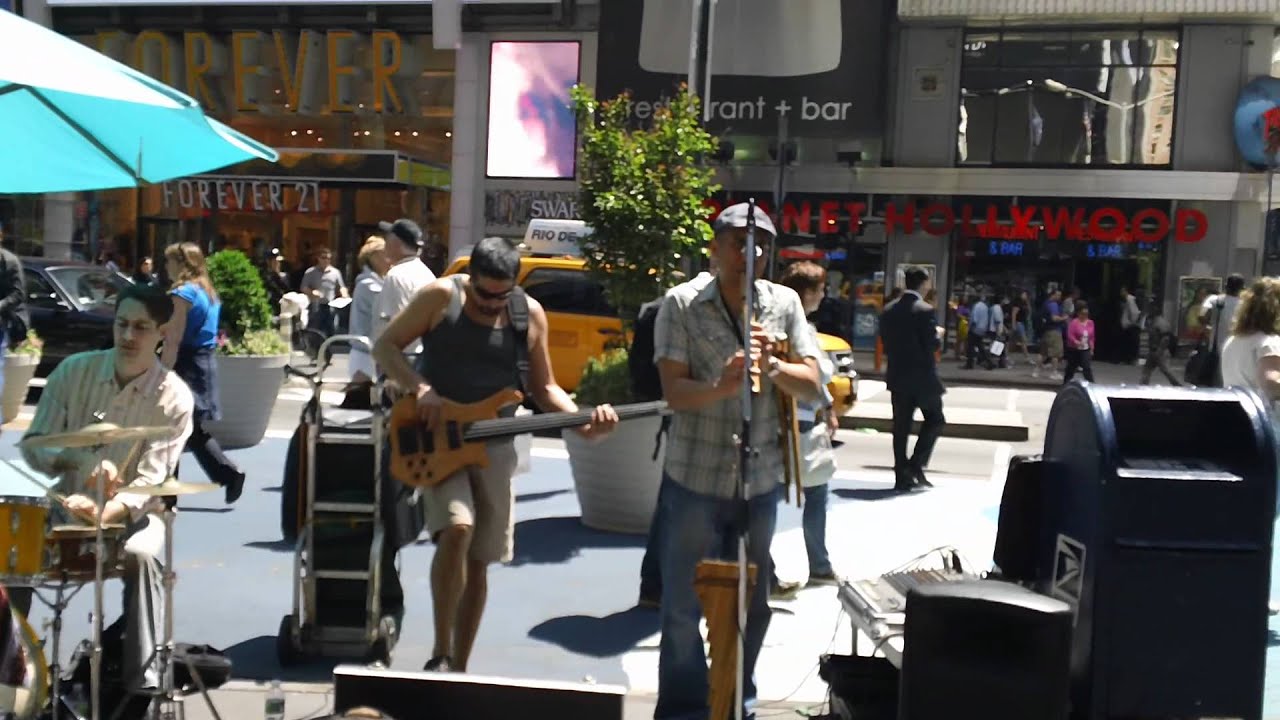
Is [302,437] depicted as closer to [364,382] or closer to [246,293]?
[364,382]

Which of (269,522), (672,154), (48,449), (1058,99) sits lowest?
(269,522)

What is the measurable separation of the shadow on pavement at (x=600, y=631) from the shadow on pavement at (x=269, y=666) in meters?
1.02

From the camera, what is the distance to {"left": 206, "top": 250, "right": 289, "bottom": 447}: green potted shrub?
11461 millimetres

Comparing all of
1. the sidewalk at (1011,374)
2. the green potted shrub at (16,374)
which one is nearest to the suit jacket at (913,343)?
the green potted shrub at (16,374)

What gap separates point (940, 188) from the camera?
27.9m

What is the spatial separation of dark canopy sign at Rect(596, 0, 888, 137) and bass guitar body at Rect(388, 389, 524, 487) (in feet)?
72.3

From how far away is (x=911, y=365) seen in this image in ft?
35.2

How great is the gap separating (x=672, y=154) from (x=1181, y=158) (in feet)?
67.7

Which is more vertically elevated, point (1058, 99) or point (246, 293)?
point (1058, 99)

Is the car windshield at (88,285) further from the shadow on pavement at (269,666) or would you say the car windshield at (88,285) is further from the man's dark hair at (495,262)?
the man's dark hair at (495,262)

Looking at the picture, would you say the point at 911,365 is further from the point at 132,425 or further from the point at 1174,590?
the point at 132,425

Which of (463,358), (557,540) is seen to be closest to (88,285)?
(557,540)

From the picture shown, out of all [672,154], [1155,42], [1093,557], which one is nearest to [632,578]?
[672,154]

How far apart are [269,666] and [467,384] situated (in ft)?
5.25
